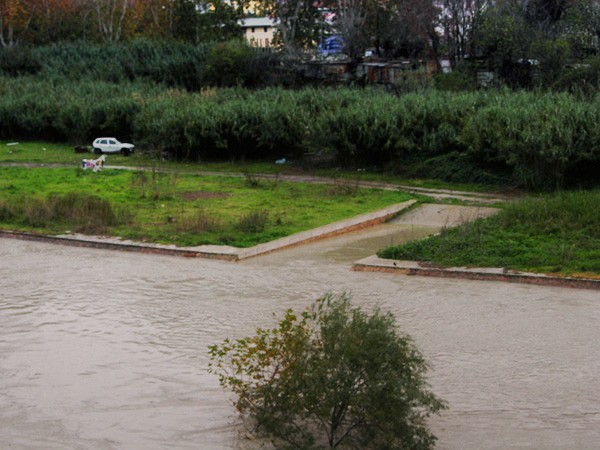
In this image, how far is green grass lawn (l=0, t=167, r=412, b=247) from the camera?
20203mm

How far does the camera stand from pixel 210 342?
13.0 meters

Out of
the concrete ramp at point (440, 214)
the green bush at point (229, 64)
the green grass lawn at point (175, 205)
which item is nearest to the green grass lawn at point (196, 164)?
the green grass lawn at point (175, 205)

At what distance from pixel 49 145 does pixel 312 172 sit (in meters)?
12.9

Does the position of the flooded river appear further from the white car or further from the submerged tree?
the white car

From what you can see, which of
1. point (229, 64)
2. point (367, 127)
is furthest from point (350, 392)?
point (229, 64)

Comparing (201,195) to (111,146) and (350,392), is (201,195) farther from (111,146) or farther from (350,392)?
(350,392)

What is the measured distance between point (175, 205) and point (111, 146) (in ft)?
39.8

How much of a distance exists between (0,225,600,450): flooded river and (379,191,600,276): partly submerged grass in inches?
33.3

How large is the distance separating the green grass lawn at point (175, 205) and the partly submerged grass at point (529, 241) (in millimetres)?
3439

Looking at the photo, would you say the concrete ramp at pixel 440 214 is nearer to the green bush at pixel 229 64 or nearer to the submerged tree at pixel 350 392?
the submerged tree at pixel 350 392

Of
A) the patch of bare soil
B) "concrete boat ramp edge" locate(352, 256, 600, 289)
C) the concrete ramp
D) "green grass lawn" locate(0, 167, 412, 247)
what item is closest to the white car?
"green grass lawn" locate(0, 167, 412, 247)

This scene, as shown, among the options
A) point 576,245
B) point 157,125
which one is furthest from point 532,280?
point 157,125

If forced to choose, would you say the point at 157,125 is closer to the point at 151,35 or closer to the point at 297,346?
the point at 297,346

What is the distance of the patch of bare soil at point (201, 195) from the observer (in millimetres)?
24969
